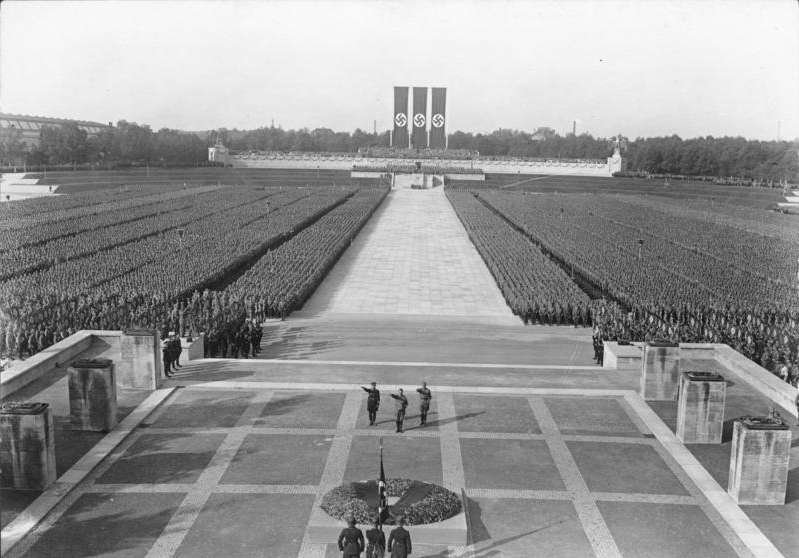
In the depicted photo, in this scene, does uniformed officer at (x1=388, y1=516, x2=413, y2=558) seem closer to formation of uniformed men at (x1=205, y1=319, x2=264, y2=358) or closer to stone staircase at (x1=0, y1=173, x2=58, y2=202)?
formation of uniformed men at (x1=205, y1=319, x2=264, y2=358)

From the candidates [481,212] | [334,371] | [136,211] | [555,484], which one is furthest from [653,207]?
[555,484]

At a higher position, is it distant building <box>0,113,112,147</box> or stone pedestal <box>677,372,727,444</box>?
distant building <box>0,113,112,147</box>

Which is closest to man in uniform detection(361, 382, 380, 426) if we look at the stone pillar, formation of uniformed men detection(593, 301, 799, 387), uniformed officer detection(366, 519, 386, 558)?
uniformed officer detection(366, 519, 386, 558)

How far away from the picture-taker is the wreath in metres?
11.2

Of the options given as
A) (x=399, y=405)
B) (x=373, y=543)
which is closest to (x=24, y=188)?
(x=399, y=405)

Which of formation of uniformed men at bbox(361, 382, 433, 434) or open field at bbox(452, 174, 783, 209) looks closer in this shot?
formation of uniformed men at bbox(361, 382, 433, 434)

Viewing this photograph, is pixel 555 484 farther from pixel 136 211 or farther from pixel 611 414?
pixel 136 211

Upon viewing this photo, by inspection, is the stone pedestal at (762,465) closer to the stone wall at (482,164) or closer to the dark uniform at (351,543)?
the dark uniform at (351,543)

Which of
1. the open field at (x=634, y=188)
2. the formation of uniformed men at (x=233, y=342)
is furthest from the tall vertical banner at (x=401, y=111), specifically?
the formation of uniformed men at (x=233, y=342)

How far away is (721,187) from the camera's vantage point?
97250 millimetres

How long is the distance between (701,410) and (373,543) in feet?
25.7

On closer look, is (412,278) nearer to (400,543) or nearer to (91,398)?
(91,398)

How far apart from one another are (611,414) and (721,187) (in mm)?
89154

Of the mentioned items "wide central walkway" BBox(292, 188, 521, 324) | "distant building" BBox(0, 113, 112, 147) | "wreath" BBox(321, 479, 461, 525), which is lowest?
"wide central walkway" BBox(292, 188, 521, 324)
